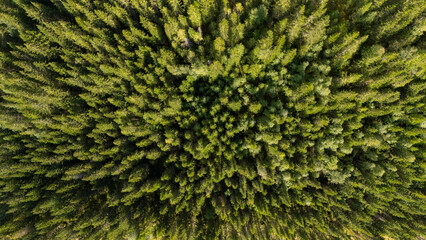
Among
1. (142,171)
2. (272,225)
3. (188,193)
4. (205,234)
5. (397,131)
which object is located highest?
(142,171)

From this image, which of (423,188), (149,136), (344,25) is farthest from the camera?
(149,136)

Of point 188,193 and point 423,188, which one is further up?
point 188,193

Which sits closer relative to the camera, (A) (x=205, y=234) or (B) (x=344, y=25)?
(B) (x=344, y=25)

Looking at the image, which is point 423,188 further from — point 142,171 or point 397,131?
point 142,171

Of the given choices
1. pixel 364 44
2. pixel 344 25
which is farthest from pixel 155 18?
pixel 364 44

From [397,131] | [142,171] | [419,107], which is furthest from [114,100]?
[419,107]

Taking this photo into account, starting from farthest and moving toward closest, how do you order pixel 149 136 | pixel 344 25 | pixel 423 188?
pixel 149 136
pixel 423 188
pixel 344 25
